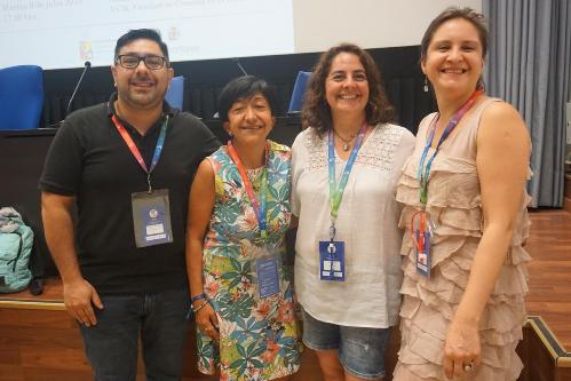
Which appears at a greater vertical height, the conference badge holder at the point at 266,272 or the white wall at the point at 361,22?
the white wall at the point at 361,22

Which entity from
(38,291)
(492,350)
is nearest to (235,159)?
(492,350)

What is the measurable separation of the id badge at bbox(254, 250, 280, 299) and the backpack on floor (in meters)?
1.61

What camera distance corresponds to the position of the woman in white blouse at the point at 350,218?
57.3 inches

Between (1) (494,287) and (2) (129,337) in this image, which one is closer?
(1) (494,287)

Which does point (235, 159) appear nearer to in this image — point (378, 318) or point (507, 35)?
point (378, 318)

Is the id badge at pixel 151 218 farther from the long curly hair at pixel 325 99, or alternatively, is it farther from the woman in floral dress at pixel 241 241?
the long curly hair at pixel 325 99

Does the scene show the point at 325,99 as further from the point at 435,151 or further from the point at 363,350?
the point at 363,350

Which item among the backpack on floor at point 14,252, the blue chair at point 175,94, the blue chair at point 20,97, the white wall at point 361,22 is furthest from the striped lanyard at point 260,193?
the white wall at point 361,22

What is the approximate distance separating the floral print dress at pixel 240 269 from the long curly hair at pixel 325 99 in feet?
0.71

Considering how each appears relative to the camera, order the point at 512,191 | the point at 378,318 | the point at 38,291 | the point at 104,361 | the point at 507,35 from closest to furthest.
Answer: the point at 512,191 < the point at 378,318 < the point at 104,361 < the point at 38,291 < the point at 507,35

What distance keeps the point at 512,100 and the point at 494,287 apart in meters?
3.71

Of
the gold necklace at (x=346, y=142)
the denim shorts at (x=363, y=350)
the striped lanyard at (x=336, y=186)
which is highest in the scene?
the gold necklace at (x=346, y=142)

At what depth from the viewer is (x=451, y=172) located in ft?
4.10

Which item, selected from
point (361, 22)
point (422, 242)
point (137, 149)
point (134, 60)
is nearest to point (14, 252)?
point (137, 149)
